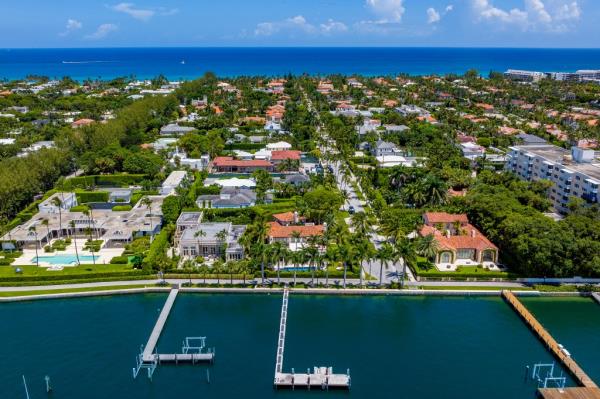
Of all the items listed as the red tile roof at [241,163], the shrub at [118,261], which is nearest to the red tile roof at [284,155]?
the red tile roof at [241,163]

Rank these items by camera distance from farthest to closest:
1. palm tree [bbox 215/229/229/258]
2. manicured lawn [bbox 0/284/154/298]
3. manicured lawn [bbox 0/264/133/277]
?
palm tree [bbox 215/229/229/258]
manicured lawn [bbox 0/264/133/277]
manicured lawn [bbox 0/284/154/298]

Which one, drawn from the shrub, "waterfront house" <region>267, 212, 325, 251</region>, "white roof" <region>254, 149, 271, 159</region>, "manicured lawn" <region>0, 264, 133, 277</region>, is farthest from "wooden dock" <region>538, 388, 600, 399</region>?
"white roof" <region>254, 149, 271, 159</region>

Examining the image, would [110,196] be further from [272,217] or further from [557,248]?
[557,248]

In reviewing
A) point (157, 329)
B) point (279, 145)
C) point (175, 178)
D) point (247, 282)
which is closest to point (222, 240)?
point (247, 282)

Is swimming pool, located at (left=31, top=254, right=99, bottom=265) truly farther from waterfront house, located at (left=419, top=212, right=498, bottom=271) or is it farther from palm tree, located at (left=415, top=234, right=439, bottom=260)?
waterfront house, located at (left=419, top=212, right=498, bottom=271)

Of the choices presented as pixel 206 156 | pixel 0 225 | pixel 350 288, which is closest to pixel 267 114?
pixel 206 156

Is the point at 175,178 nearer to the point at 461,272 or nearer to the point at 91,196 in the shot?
the point at 91,196

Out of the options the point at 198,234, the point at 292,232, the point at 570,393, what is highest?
the point at 198,234
